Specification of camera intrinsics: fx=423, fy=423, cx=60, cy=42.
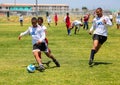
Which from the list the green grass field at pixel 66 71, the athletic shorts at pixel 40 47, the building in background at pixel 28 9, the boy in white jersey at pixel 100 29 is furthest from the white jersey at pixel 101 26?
the building in background at pixel 28 9

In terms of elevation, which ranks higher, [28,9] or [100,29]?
[100,29]

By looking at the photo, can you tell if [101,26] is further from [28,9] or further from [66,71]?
[28,9]

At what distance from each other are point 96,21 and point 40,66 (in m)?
3.03

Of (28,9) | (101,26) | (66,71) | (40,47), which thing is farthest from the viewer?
(28,9)

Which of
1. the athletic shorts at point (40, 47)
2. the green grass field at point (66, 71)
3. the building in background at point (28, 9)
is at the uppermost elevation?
the athletic shorts at point (40, 47)

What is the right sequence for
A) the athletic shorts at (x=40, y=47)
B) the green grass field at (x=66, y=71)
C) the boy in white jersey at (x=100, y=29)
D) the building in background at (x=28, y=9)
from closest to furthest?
the green grass field at (x=66, y=71) < the athletic shorts at (x=40, y=47) < the boy in white jersey at (x=100, y=29) < the building in background at (x=28, y=9)

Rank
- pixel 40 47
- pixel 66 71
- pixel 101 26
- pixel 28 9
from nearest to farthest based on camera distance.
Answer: pixel 66 71 < pixel 40 47 < pixel 101 26 < pixel 28 9

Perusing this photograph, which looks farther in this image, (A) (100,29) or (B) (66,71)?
(A) (100,29)

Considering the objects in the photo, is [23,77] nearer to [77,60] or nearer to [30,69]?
[30,69]

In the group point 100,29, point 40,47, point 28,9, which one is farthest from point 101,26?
point 28,9

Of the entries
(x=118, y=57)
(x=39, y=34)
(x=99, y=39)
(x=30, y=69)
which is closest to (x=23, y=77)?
(x=30, y=69)

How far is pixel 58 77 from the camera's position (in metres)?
11.6

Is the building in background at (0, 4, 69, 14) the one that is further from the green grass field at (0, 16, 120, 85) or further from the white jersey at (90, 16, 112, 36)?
the white jersey at (90, 16, 112, 36)

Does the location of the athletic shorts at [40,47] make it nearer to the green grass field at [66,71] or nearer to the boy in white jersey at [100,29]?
the green grass field at [66,71]
